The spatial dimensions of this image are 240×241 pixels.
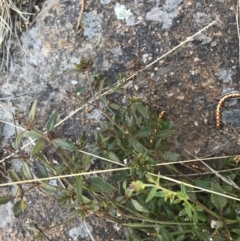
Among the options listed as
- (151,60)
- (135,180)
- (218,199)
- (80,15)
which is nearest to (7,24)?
(80,15)

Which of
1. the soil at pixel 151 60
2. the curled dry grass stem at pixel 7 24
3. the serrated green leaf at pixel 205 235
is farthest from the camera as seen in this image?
the curled dry grass stem at pixel 7 24

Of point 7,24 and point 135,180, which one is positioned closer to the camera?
point 135,180

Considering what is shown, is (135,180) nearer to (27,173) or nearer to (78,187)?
(78,187)

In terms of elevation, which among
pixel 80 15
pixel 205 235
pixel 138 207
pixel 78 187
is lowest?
pixel 205 235

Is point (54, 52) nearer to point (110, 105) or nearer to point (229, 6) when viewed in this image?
point (110, 105)

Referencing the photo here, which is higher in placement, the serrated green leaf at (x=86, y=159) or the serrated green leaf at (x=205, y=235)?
the serrated green leaf at (x=86, y=159)

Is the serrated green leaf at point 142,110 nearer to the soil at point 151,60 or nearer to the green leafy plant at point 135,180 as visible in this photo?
the green leafy plant at point 135,180

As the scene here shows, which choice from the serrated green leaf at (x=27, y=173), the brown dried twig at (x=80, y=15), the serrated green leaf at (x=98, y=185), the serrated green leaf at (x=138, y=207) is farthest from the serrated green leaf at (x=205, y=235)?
the brown dried twig at (x=80, y=15)

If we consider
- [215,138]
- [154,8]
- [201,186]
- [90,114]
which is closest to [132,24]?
[154,8]

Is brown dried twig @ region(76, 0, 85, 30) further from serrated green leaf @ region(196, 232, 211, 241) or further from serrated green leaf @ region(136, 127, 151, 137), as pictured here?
serrated green leaf @ region(196, 232, 211, 241)
